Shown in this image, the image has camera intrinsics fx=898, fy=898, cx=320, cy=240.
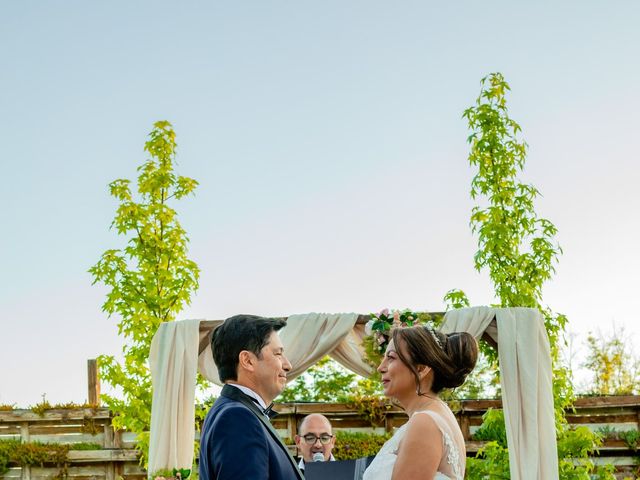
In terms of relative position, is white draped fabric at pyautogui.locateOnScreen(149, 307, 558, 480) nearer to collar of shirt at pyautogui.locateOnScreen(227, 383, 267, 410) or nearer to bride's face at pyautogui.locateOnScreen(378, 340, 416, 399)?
bride's face at pyautogui.locateOnScreen(378, 340, 416, 399)

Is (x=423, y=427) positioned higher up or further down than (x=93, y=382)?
further down

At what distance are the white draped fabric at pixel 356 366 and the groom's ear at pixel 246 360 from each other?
5824 mm

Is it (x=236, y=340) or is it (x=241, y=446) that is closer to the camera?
(x=241, y=446)

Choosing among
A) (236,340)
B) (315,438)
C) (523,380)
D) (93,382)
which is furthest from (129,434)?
(236,340)

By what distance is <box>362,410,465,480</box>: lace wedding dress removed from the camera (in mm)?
2631

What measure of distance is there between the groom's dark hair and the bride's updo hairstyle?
1.57 ft

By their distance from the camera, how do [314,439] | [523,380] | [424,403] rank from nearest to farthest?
1. [424,403]
2. [314,439]
3. [523,380]

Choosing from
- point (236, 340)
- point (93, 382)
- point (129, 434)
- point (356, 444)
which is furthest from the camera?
point (93, 382)

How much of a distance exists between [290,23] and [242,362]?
8057 millimetres

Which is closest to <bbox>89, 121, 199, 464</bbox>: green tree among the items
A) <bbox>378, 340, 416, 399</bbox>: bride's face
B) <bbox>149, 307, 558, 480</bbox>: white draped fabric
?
<bbox>149, 307, 558, 480</bbox>: white draped fabric

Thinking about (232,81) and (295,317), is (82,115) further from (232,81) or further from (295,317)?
(295,317)

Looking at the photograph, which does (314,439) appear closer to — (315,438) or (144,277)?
Result: (315,438)

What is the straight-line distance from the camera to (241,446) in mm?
2334

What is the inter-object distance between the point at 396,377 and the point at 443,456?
322mm
